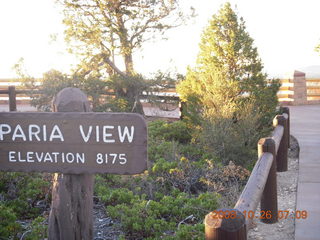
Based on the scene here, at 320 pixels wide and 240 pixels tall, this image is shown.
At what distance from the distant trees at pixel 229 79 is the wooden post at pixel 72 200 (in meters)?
5.00

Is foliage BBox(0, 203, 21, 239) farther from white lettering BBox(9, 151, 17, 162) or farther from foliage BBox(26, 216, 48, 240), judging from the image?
white lettering BBox(9, 151, 17, 162)

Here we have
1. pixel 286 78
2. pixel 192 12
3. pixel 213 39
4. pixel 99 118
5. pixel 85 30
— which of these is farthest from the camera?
pixel 286 78

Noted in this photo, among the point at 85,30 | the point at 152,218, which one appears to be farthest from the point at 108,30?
the point at 152,218

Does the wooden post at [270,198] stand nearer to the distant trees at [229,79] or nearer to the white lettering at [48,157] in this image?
the white lettering at [48,157]

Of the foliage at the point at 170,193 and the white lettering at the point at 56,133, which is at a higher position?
the white lettering at the point at 56,133

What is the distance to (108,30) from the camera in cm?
1238

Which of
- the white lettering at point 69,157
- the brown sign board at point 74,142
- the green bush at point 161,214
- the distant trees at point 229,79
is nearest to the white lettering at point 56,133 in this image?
the brown sign board at point 74,142

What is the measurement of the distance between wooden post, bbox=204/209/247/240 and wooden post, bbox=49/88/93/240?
3.59ft

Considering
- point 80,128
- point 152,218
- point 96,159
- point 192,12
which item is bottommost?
point 152,218

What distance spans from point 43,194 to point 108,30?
7.66 metres

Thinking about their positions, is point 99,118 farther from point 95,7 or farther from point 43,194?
point 95,7

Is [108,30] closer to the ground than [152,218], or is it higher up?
higher up

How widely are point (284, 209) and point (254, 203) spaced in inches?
98.1

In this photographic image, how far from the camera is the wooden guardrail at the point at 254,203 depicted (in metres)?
2.16
